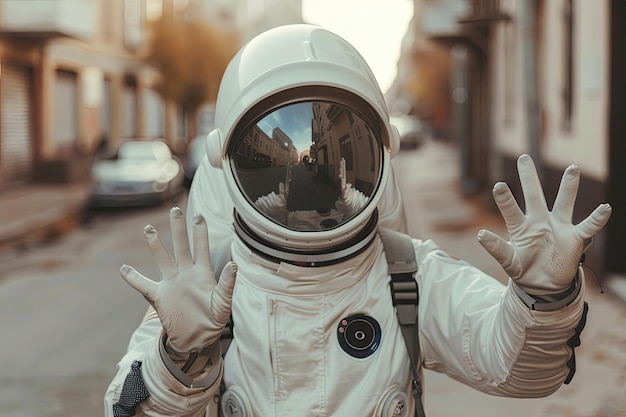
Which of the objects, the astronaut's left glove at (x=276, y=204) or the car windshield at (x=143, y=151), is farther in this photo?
the car windshield at (x=143, y=151)

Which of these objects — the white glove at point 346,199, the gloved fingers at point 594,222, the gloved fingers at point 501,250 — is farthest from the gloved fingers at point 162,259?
the gloved fingers at point 594,222

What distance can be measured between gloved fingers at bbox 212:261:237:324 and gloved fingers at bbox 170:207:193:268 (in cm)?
10

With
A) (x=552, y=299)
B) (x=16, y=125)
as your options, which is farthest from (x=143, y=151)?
(x=552, y=299)

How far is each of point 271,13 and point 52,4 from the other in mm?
49263

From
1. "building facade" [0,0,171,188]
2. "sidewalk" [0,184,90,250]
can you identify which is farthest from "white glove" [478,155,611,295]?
"building facade" [0,0,171,188]

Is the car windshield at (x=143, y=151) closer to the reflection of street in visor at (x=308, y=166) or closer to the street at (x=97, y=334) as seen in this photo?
the street at (x=97, y=334)

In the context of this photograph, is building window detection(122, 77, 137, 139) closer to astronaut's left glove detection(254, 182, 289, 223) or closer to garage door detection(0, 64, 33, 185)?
garage door detection(0, 64, 33, 185)

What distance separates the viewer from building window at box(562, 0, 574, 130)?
10.6 metres

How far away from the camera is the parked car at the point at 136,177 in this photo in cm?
1644

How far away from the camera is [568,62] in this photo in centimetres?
1083

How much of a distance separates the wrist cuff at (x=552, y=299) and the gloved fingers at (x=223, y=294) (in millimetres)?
615

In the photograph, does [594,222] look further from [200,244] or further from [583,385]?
[583,385]

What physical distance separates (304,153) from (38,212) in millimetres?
15016

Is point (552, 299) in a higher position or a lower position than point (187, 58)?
higher
